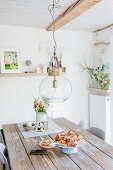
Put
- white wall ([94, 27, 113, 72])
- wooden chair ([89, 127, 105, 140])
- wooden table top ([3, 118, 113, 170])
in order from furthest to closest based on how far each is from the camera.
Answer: white wall ([94, 27, 113, 72]) → wooden chair ([89, 127, 105, 140]) → wooden table top ([3, 118, 113, 170])

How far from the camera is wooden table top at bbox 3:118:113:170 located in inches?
58.4

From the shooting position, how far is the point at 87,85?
4.06 metres

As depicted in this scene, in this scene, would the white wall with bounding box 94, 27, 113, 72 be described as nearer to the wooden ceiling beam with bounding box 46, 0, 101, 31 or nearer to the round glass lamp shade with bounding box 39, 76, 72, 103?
the wooden ceiling beam with bounding box 46, 0, 101, 31

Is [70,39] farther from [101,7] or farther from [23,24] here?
[101,7]

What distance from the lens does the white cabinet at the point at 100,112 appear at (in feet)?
11.5

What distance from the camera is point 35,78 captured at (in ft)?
11.7

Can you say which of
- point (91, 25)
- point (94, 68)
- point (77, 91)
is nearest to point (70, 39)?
point (91, 25)

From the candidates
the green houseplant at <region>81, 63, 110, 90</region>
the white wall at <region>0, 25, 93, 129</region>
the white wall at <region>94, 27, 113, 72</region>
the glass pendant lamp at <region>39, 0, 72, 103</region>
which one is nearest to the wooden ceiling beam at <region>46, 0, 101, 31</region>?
the white wall at <region>0, 25, 93, 129</region>

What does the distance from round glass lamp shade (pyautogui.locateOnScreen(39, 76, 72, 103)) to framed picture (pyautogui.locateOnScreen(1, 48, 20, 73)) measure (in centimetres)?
186

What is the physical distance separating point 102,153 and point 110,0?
6.06 ft

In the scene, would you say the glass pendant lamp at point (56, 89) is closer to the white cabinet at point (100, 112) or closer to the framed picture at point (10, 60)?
the framed picture at point (10, 60)

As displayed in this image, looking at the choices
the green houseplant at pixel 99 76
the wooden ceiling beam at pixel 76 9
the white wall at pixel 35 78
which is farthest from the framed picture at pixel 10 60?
the green houseplant at pixel 99 76

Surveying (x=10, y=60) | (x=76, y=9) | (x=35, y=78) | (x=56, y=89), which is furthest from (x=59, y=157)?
(x=10, y=60)

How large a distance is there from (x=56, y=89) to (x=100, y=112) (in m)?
2.29
